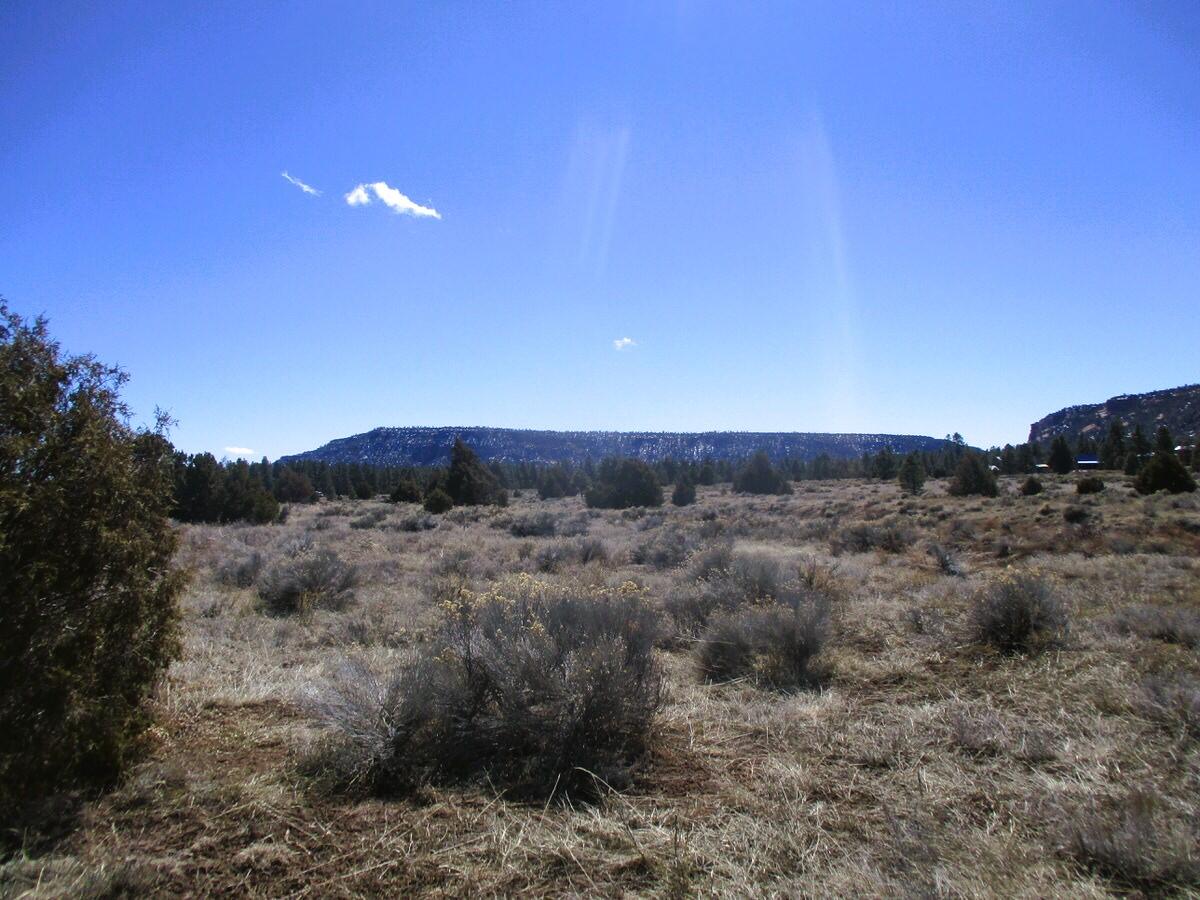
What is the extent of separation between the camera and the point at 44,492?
3332 mm

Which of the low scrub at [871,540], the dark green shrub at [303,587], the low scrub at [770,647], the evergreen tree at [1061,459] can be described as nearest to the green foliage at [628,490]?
the low scrub at [871,540]

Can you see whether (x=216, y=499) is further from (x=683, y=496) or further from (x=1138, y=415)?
(x=1138, y=415)

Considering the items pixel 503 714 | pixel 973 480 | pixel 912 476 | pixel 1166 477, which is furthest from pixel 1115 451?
pixel 503 714

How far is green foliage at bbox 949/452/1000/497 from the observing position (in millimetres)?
34188

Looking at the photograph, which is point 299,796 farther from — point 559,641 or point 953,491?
point 953,491

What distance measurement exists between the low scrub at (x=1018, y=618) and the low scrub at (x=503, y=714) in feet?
15.0

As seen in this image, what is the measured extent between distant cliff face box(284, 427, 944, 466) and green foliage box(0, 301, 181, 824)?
16185cm

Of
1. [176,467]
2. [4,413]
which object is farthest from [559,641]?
[4,413]

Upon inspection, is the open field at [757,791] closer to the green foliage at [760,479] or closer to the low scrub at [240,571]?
the low scrub at [240,571]

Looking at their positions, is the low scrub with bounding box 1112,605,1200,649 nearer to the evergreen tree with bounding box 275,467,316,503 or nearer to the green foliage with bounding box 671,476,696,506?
the green foliage with bounding box 671,476,696,506

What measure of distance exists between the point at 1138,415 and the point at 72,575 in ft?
479

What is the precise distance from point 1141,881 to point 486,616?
4.49m

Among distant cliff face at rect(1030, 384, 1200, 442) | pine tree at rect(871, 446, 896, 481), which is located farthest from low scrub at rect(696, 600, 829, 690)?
distant cliff face at rect(1030, 384, 1200, 442)

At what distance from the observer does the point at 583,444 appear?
573 ft
